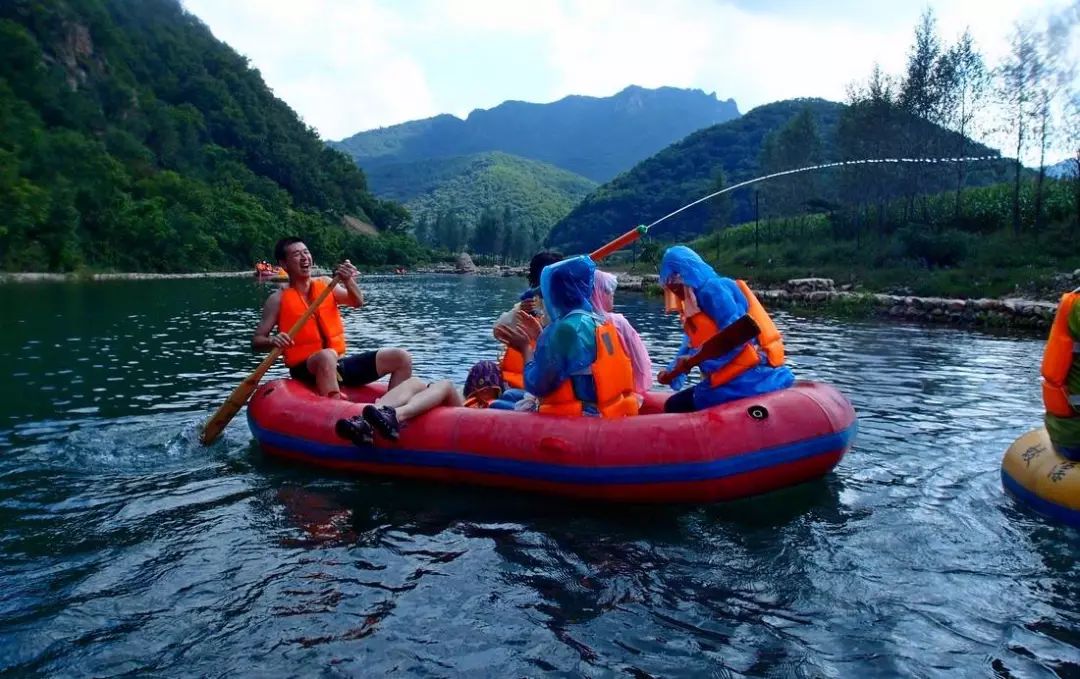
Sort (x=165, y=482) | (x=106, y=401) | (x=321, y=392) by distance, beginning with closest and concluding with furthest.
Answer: (x=165, y=482), (x=321, y=392), (x=106, y=401)

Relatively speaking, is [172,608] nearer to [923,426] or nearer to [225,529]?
[225,529]

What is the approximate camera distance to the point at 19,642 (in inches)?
137

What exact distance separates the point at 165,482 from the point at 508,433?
2660 mm

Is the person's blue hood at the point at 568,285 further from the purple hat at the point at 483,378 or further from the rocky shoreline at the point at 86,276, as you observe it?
the rocky shoreline at the point at 86,276

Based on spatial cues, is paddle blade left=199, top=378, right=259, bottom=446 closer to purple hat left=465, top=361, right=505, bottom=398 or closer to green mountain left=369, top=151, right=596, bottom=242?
purple hat left=465, top=361, right=505, bottom=398

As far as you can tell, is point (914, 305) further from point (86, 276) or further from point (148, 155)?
point (148, 155)

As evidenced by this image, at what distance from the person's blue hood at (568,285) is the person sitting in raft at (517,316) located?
0.61 meters

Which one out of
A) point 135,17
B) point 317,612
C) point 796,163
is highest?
point 135,17

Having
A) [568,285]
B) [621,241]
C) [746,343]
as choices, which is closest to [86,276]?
[621,241]

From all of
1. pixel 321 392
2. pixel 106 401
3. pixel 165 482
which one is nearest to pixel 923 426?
pixel 321 392

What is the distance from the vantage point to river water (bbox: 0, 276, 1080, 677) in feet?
11.1

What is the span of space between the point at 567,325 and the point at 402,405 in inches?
64.2

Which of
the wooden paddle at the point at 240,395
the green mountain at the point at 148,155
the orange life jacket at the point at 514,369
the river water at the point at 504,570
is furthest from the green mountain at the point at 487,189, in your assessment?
the river water at the point at 504,570

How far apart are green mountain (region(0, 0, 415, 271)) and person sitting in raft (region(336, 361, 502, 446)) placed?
126 feet
